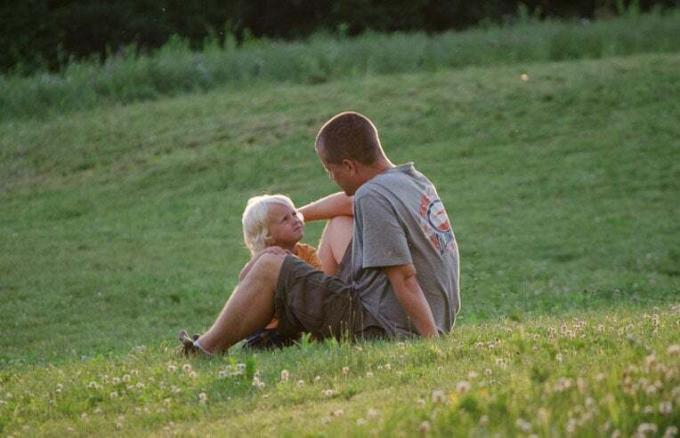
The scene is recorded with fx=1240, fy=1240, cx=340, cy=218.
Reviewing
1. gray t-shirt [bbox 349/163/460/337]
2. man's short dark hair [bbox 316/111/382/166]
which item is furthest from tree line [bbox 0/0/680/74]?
gray t-shirt [bbox 349/163/460/337]

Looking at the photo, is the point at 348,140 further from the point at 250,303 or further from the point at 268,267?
the point at 250,303

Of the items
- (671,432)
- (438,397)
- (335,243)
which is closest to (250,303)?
(335,243)

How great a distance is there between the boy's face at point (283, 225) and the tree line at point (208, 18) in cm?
2799

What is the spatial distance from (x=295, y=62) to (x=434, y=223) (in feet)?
68.8

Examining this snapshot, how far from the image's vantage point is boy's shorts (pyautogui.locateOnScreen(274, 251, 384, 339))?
7.68 meters

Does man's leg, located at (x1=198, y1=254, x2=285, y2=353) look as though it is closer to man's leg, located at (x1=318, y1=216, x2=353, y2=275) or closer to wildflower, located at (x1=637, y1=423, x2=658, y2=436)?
man's leg, located at (x1=318, y1=216, x2=353, y2=275)

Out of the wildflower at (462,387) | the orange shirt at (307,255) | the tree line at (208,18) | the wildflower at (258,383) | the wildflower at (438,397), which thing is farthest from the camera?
the tree line at (208,18)

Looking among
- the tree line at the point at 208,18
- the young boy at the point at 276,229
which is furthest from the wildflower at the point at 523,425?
the tree line at the point at 208,18

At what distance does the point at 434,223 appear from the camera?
759cm

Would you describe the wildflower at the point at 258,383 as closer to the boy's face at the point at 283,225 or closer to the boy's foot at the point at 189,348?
the boy's foot at the point at 189,348

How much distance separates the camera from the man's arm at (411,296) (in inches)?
289

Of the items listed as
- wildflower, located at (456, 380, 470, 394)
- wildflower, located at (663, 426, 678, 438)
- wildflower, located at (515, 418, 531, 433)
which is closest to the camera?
wildflower, located at (515, 418, 531, 433)

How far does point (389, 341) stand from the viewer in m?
7.46

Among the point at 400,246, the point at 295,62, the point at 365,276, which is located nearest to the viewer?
the point at 400,246
